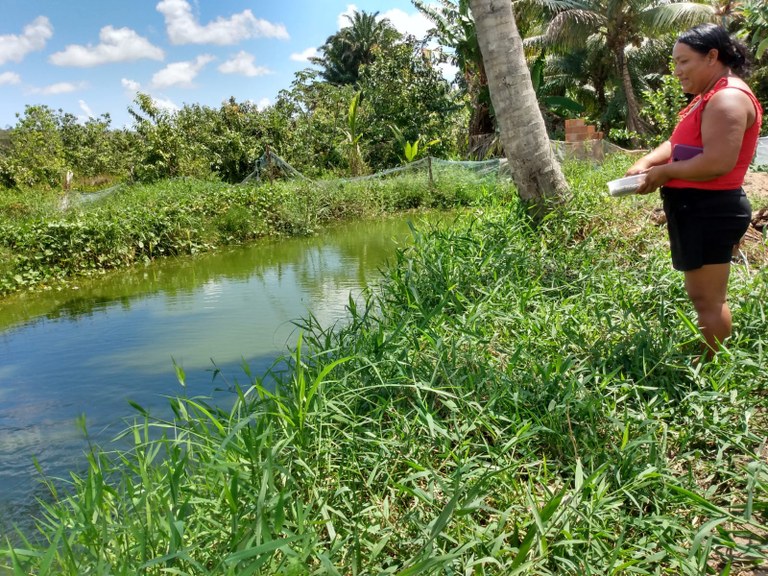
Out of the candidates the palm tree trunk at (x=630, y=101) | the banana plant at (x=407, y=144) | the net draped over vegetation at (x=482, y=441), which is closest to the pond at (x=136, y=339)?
the net draped over vegetation at (x=482, y=441)

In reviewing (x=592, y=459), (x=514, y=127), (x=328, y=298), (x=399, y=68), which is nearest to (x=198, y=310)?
(x=328, y=298)

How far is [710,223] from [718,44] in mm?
663

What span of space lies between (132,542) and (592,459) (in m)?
1.46

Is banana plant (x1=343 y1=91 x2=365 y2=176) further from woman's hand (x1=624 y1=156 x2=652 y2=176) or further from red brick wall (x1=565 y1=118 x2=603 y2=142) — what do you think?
woman's hand (x1=624 y1=156 x2=652 y2=176)

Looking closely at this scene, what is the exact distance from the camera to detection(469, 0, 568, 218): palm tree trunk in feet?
13.2

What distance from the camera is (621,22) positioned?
695 inches

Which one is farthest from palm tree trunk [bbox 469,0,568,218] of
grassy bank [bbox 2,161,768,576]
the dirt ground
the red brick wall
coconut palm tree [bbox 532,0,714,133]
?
coconut palm tree [bbox 532,0,714,133]

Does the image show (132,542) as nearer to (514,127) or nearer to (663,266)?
(663,266)

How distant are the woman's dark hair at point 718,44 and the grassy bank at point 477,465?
1.09 m

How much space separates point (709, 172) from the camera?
2061 millimetres

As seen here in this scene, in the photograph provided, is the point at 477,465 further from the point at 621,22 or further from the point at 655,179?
the point at 621,22

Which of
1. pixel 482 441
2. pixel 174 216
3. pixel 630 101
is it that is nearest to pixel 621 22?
pixel 630 101

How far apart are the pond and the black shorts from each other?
1.94 m

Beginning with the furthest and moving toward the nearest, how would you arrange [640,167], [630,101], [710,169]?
[630,101] → [640,167] → [710,169]
